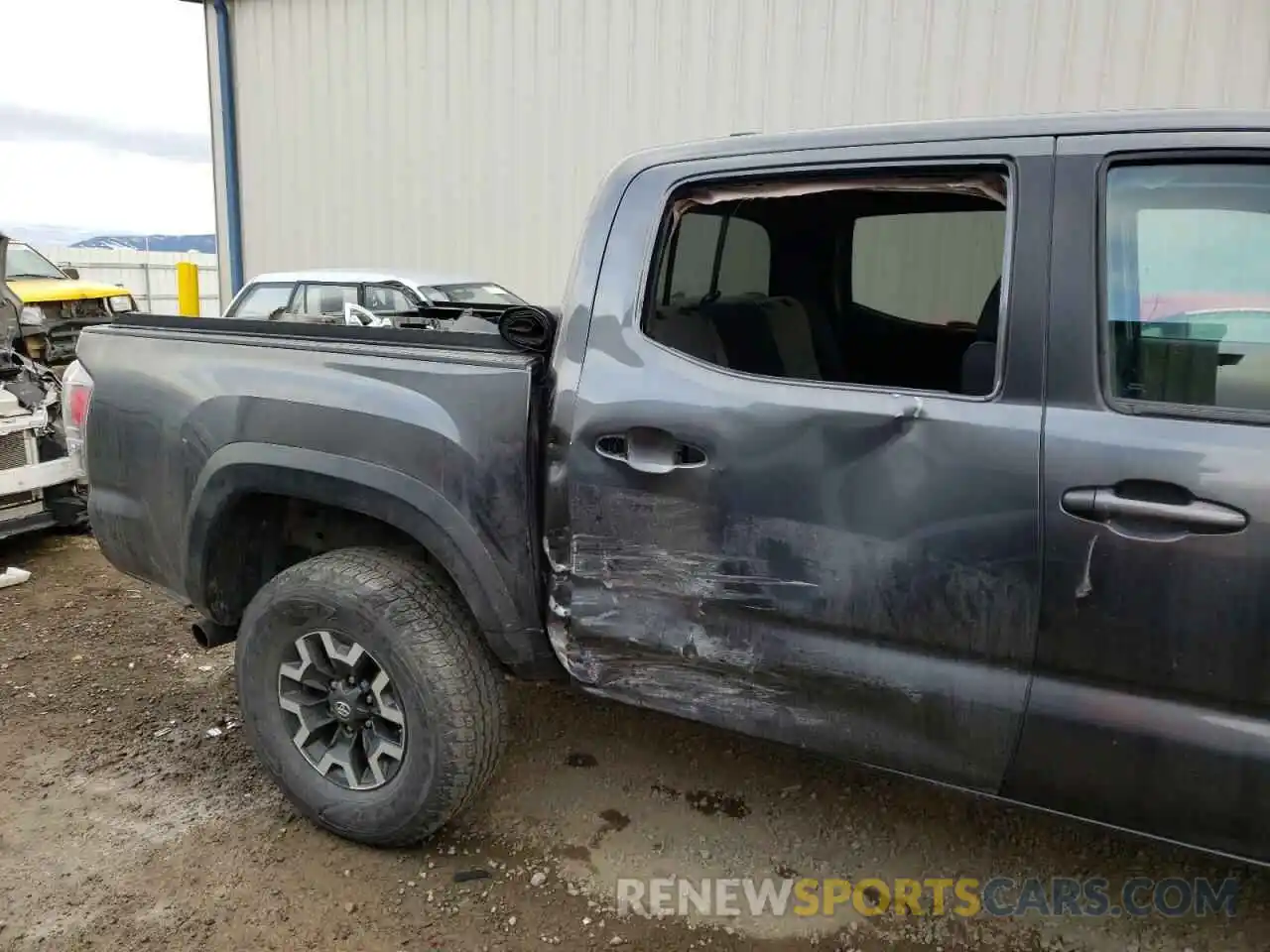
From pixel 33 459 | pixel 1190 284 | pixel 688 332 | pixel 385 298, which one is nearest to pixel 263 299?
pixel 385 298

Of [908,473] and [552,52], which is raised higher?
[552,52]

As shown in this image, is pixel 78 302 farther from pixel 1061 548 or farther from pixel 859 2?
pixel 1061 548

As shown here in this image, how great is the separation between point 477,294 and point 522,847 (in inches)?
255

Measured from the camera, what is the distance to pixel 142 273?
19.4 metres

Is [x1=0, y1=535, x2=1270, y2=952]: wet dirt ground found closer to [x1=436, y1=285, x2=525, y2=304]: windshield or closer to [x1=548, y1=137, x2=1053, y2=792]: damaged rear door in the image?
[x1=548, y1=137, x2=1053, y2=792]: damaged rear door

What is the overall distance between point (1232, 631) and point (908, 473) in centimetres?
62

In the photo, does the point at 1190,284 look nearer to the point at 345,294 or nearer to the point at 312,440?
the point at 312,440

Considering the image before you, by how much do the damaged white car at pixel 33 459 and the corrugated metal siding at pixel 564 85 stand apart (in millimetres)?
4790

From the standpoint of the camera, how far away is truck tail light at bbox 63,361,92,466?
317 cm

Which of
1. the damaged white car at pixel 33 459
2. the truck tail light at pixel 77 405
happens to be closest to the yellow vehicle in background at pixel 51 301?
the damaged white car at pixel 33 459

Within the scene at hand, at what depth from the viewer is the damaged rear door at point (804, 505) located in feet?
6.12

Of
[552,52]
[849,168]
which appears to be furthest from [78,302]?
[849,168]

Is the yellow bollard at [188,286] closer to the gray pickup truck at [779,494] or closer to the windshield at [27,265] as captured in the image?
the windshield at [27,265]

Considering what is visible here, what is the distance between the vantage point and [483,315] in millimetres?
4574
